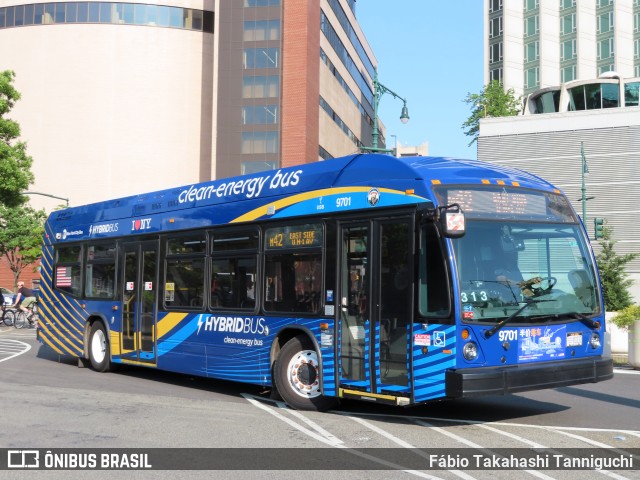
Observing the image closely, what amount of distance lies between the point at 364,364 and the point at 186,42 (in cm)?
6626

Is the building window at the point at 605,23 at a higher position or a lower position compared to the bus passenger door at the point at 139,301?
higher

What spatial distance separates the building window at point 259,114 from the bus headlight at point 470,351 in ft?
196

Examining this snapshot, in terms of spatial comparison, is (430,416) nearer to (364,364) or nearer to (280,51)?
(364,364)

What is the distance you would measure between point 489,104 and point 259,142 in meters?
20.4

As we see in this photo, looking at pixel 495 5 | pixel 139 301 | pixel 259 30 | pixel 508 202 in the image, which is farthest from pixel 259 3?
pixel 508 202

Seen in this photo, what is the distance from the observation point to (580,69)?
289 feet

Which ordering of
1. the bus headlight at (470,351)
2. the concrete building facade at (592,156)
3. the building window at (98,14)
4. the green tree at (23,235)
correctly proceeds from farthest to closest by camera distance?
the building window at (98,14) < the green tree at (23,235) < the concrete building facade at (592,156) < the bus headlight at (470,351)

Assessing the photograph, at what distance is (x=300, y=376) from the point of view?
10117 mm

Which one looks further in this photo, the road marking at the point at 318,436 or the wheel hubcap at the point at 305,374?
the wheel hubcap at the point at 305,374

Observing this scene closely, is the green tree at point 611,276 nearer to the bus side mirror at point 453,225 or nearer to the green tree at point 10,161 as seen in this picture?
the green tree at point 10,161

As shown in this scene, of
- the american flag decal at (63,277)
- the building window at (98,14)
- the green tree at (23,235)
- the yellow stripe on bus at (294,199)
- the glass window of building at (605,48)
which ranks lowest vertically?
the american flag decal at (63,277)

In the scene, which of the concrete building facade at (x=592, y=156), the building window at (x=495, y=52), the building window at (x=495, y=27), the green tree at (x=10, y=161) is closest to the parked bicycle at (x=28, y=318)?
the green tree at (x=10, y=161)

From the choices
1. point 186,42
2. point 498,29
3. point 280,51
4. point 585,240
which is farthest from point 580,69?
point 585,240

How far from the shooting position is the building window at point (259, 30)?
6762cm
